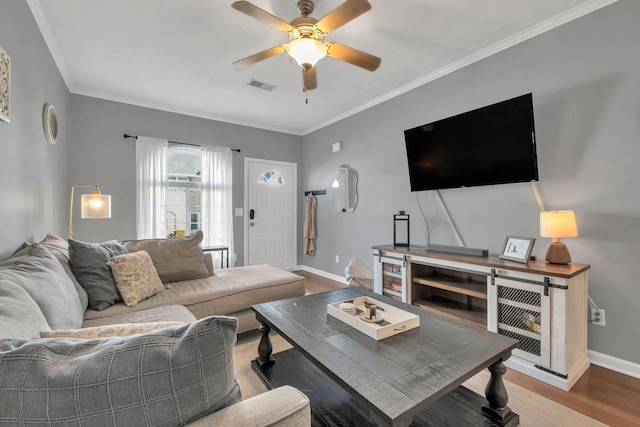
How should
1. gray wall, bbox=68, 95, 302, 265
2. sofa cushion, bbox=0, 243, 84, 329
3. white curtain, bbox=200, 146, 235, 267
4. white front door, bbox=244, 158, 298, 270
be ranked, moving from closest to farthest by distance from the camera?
sofa cushion, bbox=0, 243, 84, 329 → gray wall, bbox=68, 95, 302, 265 → white curtain, bbox=200, 146, 235, 267 → white front door, bbox=244, 158, 298, 270

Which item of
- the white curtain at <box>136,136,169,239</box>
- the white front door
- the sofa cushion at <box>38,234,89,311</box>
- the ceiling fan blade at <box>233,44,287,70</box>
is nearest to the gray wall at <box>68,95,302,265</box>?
the white curtain at <box>136,136,169,239</box>

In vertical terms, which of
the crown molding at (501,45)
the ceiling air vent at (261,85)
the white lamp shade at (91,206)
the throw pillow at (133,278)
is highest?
the ceiling air vent at (261,85)

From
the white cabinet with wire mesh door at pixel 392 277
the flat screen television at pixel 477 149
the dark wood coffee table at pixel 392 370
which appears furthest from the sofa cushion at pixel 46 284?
the flat screen television at pixel 477 149

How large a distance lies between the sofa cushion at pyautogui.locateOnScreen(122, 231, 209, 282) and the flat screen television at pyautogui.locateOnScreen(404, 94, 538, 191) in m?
2.38

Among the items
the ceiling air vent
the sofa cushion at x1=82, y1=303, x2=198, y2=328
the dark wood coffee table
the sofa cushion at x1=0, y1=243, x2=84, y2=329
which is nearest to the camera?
the dark wood coffee table

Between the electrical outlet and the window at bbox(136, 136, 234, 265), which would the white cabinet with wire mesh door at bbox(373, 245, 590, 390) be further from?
the window at bbox(136, 136, 234, 265)

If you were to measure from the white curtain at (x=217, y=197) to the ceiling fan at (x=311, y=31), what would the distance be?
8.03ft

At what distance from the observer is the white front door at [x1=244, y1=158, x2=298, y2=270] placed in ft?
16.1

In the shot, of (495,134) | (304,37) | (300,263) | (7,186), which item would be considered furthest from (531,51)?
(300,263)

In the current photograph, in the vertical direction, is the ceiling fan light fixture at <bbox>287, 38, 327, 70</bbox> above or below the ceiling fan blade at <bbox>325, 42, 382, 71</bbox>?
below

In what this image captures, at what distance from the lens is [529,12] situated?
2.20 metres

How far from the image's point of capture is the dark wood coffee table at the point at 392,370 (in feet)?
3.46

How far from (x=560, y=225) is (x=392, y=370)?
5.54 ft

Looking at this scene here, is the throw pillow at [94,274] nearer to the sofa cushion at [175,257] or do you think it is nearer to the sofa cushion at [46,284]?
the sofa cushion at [46,284]
